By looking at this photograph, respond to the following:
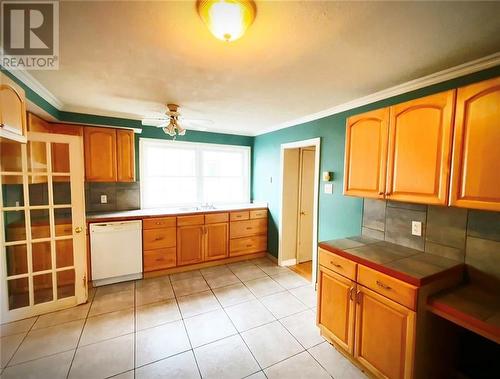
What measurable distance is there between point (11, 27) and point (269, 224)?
3.69m

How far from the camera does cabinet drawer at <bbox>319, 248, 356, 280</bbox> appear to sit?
5.89 feet

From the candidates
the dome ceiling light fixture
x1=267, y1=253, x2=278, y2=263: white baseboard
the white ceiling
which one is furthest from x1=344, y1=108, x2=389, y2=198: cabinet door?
x1=267, y1=253, x2=278, y2=263: white baseboard

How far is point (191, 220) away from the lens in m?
3.49

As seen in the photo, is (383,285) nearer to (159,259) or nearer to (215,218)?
(215,218)

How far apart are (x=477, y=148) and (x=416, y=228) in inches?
33.7

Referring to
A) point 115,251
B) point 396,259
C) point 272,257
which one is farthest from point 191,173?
point 396,259

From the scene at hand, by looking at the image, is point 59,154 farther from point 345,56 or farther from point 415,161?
point 415,161

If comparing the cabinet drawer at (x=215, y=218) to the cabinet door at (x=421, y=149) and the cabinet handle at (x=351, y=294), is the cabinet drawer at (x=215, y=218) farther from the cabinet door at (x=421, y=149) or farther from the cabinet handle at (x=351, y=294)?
the cabinet door at (x=421, y=149)

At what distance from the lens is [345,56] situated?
5.15ft

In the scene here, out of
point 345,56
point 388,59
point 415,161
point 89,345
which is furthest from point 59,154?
point 415,161

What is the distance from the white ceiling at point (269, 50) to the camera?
1.15 metres

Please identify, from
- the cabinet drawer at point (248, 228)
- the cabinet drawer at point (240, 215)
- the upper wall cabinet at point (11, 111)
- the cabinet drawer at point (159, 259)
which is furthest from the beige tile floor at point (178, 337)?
the upper wall cabinet at point (11, 111)

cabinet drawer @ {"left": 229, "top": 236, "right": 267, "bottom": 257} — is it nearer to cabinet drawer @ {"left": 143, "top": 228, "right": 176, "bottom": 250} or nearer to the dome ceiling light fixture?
cabinet drawer @ {"left": 143, "top": 228, "right": 176, "bottom": 250}

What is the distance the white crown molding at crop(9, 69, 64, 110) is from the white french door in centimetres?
45
